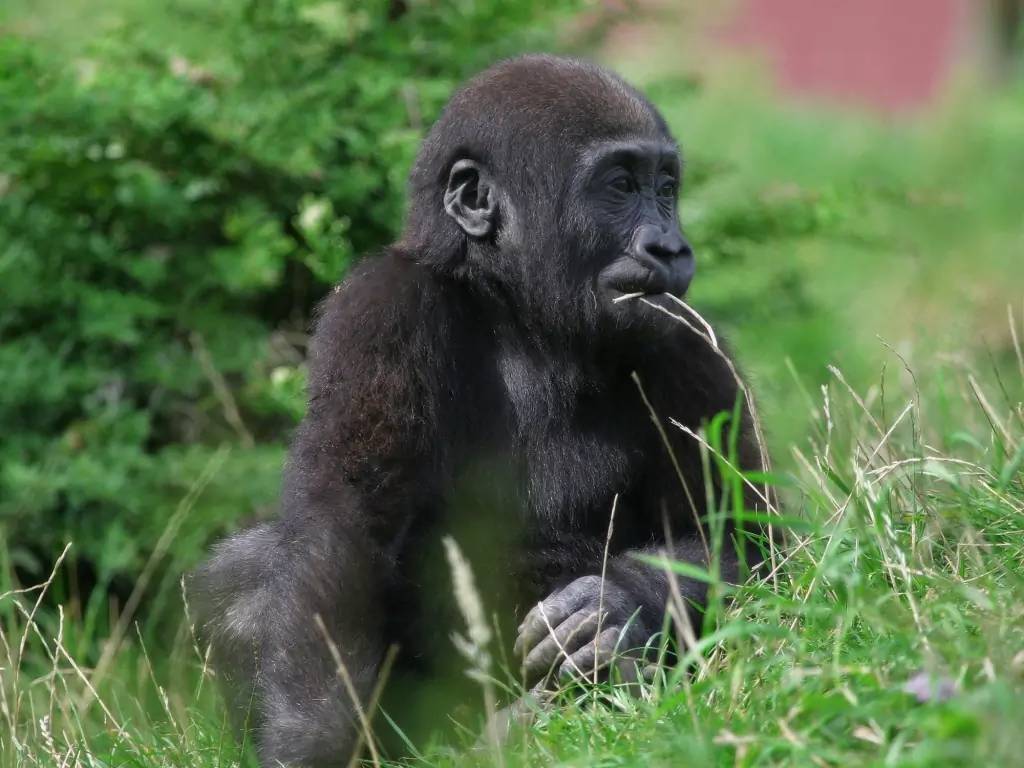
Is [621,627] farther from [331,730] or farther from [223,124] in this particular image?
[223,124]

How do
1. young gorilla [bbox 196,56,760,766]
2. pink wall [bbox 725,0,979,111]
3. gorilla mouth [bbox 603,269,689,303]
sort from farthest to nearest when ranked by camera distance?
pink wall [bbox 725,0,979,111] < gorilla mouth [bbox 603,269,689,303] < young gorilla [bbox 196,56,760,766]

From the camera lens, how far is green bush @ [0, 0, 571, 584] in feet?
20.4

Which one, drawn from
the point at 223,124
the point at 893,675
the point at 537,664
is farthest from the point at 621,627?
the point at 223,124

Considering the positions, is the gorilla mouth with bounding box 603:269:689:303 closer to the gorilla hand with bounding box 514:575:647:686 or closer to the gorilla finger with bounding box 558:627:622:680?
the gorilla hand with bounding box 514:575:647:686

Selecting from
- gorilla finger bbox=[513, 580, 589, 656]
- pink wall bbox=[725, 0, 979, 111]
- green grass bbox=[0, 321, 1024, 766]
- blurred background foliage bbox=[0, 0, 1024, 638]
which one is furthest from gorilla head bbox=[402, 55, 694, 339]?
pink wall bbox=[725, 0, 979, 111]

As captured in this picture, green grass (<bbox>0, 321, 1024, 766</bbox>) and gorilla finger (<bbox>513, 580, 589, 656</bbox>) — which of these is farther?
gorilla finger (<bbox>513, 580, 589, 656</bbox>)

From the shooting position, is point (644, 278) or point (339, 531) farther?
point (644, 278)

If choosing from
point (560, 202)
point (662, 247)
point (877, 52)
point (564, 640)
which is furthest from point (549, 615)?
point (877, 52)

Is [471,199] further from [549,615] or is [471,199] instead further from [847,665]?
[847,665]

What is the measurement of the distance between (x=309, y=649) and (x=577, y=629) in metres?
0.76

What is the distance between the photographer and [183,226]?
678cm

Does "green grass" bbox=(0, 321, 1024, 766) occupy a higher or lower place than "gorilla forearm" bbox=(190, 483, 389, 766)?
higher

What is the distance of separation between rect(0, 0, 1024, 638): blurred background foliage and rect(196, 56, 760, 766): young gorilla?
1516 millimetres

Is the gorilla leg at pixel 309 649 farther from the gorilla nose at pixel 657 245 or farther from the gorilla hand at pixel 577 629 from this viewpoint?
the gorilla nose at pixel 657 245
